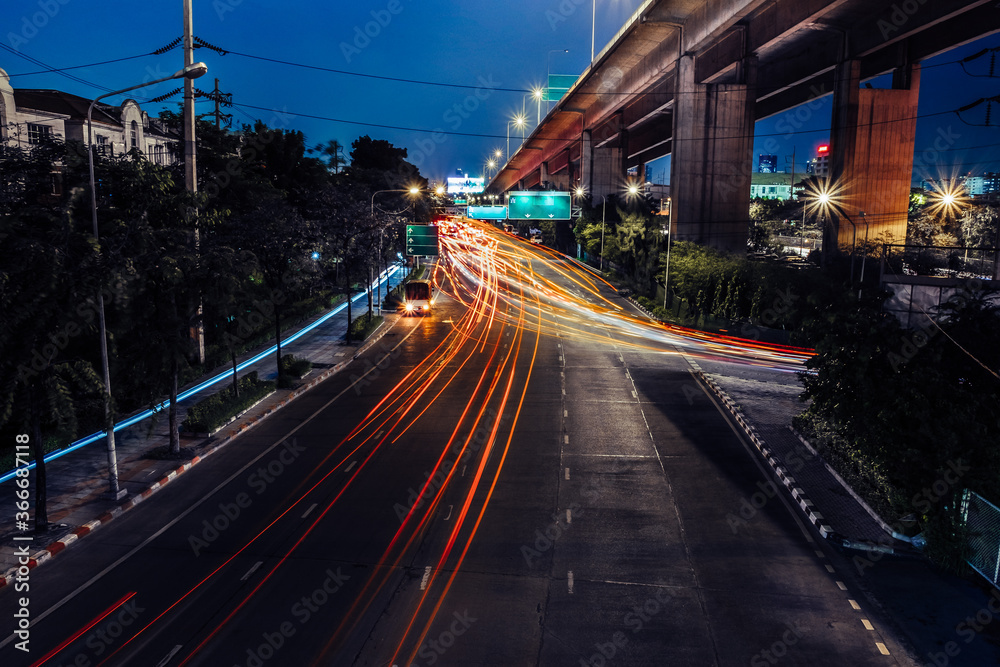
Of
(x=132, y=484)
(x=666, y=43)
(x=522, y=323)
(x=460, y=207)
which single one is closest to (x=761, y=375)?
(x=522, y=323)

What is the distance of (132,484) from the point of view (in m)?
17.2

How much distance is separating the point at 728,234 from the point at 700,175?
533 centimetres

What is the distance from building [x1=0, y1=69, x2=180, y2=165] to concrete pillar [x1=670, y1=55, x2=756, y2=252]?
3835cm

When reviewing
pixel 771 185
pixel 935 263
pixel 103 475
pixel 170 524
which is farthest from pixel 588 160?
pixel 771 185

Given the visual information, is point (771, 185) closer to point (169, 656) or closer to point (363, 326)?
point (363, 326)

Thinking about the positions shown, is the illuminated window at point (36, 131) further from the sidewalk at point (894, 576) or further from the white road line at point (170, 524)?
the sidewalk at point (894, 576)

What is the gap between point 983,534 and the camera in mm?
12812

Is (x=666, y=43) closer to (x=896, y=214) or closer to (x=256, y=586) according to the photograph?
(x=896, y=214)

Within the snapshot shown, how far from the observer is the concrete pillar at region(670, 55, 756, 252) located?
49.4 metres

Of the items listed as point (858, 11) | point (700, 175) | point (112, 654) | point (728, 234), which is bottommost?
point (112, 654)

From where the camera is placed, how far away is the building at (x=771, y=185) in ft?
629

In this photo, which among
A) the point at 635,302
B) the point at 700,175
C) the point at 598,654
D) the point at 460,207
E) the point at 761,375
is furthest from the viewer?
the point at 460,207

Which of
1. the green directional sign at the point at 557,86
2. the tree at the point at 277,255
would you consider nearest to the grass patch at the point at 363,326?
the tree at the point at 277,255

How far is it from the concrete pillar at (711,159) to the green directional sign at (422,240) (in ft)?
65.1
